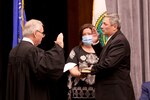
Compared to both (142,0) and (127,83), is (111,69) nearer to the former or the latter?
(127,83)

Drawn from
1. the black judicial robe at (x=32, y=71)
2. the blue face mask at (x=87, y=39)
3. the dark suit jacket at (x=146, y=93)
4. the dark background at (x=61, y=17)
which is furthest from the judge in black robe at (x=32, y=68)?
the dark background at (x=61, y=17)

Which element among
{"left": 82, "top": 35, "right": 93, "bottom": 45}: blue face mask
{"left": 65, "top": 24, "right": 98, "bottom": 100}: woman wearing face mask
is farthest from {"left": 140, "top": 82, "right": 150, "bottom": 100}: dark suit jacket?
{"left": 82, "top": 35, "right": 93, "bottom": 45}: blue face mask

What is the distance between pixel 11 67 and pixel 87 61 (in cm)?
118

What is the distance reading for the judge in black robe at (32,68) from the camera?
3.47m

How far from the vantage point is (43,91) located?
3615mm

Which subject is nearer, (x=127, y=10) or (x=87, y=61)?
(x=87, y=61)

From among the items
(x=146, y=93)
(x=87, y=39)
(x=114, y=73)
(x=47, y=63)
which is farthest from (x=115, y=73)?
(x=47, y=63)

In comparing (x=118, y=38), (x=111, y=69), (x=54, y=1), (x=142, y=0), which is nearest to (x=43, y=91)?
(x=111, y=69)

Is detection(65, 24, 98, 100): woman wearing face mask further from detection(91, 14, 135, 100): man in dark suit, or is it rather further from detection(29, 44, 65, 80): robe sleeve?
detection(29, 44, 65, 80): robe sleeve

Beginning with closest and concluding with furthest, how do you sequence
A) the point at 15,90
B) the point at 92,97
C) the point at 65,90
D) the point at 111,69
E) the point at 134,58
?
the point at 15,90 → the point at 111,69 → the point at 92,97 → the point at 134,58 → the point at 65,90

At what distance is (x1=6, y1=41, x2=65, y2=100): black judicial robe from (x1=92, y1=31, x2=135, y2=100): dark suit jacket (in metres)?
0.67

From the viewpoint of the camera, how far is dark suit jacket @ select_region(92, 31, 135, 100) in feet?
13.1

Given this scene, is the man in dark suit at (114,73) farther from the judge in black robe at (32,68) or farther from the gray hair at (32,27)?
the gray hair at (32,27)

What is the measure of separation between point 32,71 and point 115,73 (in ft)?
3.26
